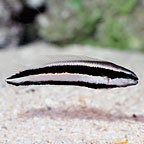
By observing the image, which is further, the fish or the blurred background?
the blurred background

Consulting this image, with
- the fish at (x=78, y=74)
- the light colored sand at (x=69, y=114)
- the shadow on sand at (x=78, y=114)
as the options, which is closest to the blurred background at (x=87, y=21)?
the light colored sand at (x=69, y=114)

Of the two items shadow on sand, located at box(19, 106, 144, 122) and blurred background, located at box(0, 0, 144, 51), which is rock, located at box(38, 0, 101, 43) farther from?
shadow on sand, located at box(19, 106, 144, 122)

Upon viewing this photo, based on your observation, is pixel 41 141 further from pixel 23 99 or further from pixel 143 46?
pixel 143 46

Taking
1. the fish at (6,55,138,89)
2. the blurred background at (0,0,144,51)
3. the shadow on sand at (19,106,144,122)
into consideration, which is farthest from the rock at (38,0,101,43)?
the fish at (6,55,138,89)

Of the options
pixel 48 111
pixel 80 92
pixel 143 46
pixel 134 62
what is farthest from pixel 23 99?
pixel 143 46

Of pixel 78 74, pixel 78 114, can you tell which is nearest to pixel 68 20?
pixel 78 114
